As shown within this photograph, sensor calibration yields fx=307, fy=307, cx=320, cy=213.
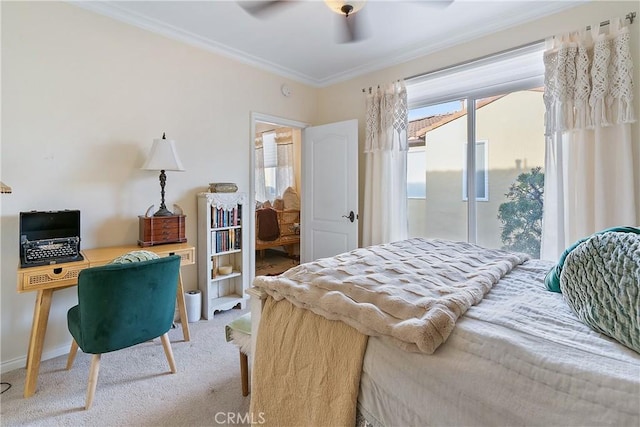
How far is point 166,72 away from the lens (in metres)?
2.79

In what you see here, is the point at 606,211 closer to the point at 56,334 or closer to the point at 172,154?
the point at 172,154

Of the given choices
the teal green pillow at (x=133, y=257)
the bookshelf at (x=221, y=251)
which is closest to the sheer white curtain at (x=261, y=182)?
the bookshelf at (x=221, y=251)

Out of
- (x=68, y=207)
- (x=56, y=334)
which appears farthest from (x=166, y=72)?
(x=56, y=334)

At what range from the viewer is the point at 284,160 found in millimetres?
6086

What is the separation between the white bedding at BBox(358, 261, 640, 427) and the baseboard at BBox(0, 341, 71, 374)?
247 cm

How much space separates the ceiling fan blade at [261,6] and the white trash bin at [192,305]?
2377 mm

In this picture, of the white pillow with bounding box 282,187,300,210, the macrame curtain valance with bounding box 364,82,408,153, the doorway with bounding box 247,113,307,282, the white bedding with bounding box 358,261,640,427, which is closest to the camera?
the white bedding with bounding box 358,261,640,427

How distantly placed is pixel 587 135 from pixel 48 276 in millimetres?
3705

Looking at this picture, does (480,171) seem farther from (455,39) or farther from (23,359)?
(23,359)

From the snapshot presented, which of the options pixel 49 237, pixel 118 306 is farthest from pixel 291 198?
pixel 118 306

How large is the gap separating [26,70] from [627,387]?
11.0 feet

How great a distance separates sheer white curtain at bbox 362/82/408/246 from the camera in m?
3.21

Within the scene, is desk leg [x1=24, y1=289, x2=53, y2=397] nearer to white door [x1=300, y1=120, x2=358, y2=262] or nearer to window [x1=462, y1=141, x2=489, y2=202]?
white door [x1=300, y1=120, x2=358, y2=262]

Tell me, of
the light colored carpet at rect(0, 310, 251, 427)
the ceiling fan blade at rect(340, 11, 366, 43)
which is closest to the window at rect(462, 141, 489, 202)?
the ceiling fan blade at rect(340, 11, 366, 43)
